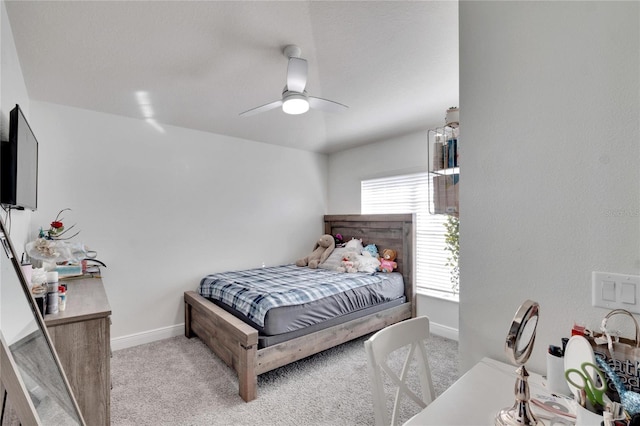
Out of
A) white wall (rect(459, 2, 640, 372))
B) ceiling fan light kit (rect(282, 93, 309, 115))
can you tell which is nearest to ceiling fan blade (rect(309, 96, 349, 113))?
ceiling fan light kit (rect(282, 93, 309, 115))

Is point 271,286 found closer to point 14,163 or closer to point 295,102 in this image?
point 295,102

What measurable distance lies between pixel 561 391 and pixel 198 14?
2220 mm

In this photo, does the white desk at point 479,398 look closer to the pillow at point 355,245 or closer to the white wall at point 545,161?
the white wall at point 545,161

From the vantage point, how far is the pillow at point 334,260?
3.86 meters

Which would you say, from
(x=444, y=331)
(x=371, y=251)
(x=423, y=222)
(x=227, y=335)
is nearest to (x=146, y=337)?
(x=227, y=335)

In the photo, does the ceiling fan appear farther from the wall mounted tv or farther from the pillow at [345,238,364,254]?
the pillow at [345,238,364,254]

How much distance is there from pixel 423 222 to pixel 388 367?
2.83 meters

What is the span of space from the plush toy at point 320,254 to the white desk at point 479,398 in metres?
3.01

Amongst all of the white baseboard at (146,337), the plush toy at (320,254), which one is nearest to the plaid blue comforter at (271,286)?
the plush toy at (320,254)

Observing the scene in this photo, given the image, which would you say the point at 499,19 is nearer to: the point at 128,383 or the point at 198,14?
the point at 198,14

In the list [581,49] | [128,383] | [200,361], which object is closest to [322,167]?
[200,361]

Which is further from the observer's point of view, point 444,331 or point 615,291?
point 444,331

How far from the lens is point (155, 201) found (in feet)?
10.9

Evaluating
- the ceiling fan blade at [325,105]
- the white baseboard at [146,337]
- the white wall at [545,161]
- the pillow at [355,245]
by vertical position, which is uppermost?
the ceiling fan blade at [325,105]
